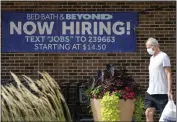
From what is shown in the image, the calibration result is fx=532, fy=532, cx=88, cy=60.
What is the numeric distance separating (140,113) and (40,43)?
8.13 ft

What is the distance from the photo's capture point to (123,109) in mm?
9219

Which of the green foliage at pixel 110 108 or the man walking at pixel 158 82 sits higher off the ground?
the man walking at pixel 158 82

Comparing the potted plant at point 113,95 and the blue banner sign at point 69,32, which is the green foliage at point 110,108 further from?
the blue banner sign at point 69,32

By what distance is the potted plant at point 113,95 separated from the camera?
9078 millimetres

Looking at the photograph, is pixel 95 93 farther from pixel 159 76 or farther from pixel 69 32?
pixel 69 32

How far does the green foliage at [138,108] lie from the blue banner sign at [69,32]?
1338 mm

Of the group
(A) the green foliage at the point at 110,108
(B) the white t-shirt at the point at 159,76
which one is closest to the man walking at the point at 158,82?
(B) the white t-shirt at the point at 159,76

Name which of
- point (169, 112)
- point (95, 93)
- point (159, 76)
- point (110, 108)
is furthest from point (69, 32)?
point (169, 112)

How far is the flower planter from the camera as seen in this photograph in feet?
30.2

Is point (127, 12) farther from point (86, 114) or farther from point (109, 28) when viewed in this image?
point (86, 114)

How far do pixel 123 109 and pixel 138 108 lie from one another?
24.0 inches

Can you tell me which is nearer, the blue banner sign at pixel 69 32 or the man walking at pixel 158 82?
the man walking at pixel 158 82

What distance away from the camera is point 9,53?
1069cm

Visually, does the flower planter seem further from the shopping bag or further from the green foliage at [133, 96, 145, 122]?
the shopping bag
